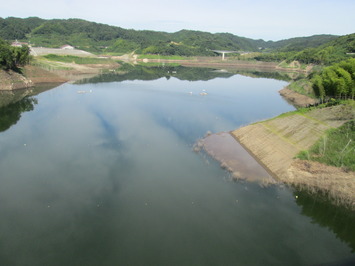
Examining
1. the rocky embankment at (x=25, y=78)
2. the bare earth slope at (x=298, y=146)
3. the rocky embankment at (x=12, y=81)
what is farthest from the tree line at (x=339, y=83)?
the rocky embankment at (x=25, y=78)

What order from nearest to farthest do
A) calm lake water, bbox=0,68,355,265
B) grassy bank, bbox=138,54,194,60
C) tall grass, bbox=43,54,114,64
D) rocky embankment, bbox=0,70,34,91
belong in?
calm lake water, bbox=0,68,355,265
rocky embankment, bbox=0,70,34,91
tall grass, bbox=43,54,114,64
grassy bank, bbox=138,54,194,60

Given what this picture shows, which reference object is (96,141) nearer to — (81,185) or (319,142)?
(81,185)

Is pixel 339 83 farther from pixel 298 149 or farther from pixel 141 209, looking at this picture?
pixel 141 209

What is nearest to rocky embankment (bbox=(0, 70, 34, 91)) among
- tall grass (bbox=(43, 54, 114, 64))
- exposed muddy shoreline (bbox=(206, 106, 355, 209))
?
tall grass (bbox=(43, 54, 114, 64))

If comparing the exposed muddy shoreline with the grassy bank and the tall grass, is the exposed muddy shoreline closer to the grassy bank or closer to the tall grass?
the tall grass

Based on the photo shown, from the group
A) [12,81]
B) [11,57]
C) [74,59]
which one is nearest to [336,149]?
[12,81]

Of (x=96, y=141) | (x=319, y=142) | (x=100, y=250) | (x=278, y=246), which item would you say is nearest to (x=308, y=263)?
(x=278, y=246)

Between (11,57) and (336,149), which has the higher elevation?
(11,57)
